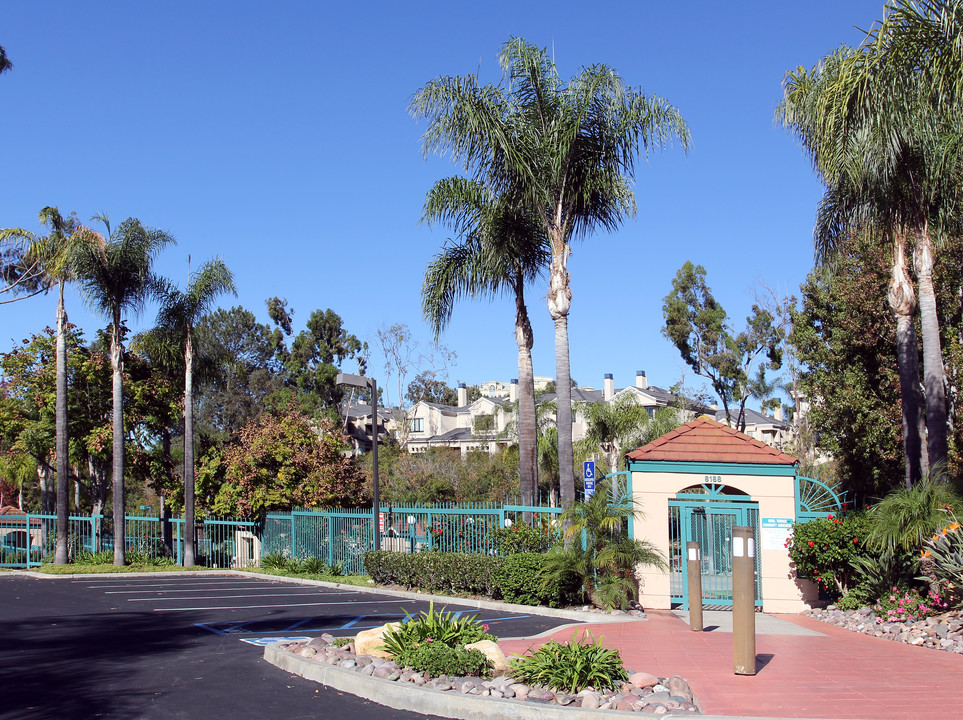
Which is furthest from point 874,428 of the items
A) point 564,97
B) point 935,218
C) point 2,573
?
point 2,573

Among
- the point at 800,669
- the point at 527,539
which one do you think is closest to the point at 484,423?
the point at 527,539

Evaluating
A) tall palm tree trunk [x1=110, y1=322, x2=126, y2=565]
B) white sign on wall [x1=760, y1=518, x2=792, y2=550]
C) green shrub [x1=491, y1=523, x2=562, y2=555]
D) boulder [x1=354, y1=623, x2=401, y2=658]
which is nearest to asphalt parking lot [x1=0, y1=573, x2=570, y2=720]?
boulder [x1=354, y1=623, x2=401, y2=658]

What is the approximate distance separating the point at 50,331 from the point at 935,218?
2908 cm

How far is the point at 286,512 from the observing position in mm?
27406

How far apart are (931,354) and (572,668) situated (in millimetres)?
11602

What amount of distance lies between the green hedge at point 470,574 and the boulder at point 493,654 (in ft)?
20.3

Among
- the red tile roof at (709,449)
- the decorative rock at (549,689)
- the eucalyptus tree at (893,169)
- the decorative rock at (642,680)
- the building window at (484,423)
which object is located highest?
the eucalyptus tree at (893,169)

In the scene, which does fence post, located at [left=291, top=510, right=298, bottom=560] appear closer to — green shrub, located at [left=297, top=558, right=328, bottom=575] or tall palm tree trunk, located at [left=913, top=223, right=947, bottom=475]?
green shrub, located at [left=297, top=558, right=328, bottom=575]

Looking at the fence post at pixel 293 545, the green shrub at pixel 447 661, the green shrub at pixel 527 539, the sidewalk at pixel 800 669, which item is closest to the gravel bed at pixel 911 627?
the sidewalk at pixel 800 669

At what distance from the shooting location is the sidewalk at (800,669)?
26.3ft

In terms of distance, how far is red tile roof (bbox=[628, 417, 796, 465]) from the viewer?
1582 cm

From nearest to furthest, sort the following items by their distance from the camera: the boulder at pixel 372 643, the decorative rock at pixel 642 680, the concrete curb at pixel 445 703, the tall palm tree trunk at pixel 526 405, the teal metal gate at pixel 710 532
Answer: the concrete curb at pixel 445 703 → the decorative rock at pixel 642 680 → the boulder at pixel 372 643 → the teal metal gate at pixel 710 532 → the tall palm tree trunk at pixel 526 405

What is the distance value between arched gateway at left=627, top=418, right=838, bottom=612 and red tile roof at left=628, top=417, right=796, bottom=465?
2cm

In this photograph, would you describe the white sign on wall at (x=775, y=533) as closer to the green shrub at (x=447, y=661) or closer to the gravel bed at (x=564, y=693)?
the gravel bed at (x=564, y=693)
